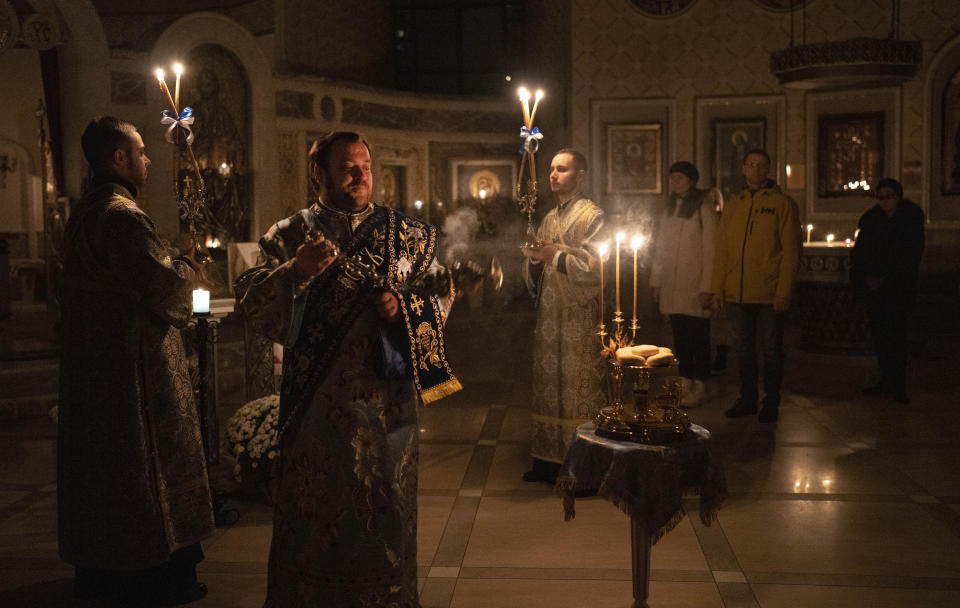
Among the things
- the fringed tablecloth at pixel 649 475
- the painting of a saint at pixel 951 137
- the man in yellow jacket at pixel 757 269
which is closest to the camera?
the fringed tablecloth at pixel 649 475

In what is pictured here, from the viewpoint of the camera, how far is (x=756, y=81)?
13.0m

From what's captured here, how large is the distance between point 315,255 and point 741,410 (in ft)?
15.0

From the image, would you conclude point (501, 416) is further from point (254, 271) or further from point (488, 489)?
point (254, 271)

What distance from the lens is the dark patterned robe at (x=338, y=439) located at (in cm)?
295

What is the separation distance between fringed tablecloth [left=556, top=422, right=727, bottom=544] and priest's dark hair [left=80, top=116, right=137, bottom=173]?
1.88m

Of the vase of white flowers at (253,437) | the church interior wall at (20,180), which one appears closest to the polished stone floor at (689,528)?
the vase of white flowers at (253,437)

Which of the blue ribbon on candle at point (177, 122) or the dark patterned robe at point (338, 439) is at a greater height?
the blue ribbon on candle at point (177, 122)

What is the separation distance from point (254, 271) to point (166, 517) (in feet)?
3.37

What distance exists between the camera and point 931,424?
6.45 metres

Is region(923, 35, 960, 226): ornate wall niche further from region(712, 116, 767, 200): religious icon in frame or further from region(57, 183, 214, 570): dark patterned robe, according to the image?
region(57, 183, 214, 570): dark patterned robe

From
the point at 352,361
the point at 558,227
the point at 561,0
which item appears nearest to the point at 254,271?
the point at 352,361

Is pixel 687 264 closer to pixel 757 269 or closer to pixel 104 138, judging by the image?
pixel 757 269

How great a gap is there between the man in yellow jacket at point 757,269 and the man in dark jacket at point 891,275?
112cm

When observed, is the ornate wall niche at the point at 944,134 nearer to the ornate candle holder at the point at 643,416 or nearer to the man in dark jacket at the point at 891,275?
the man in dark jacket at the point at 891,275
